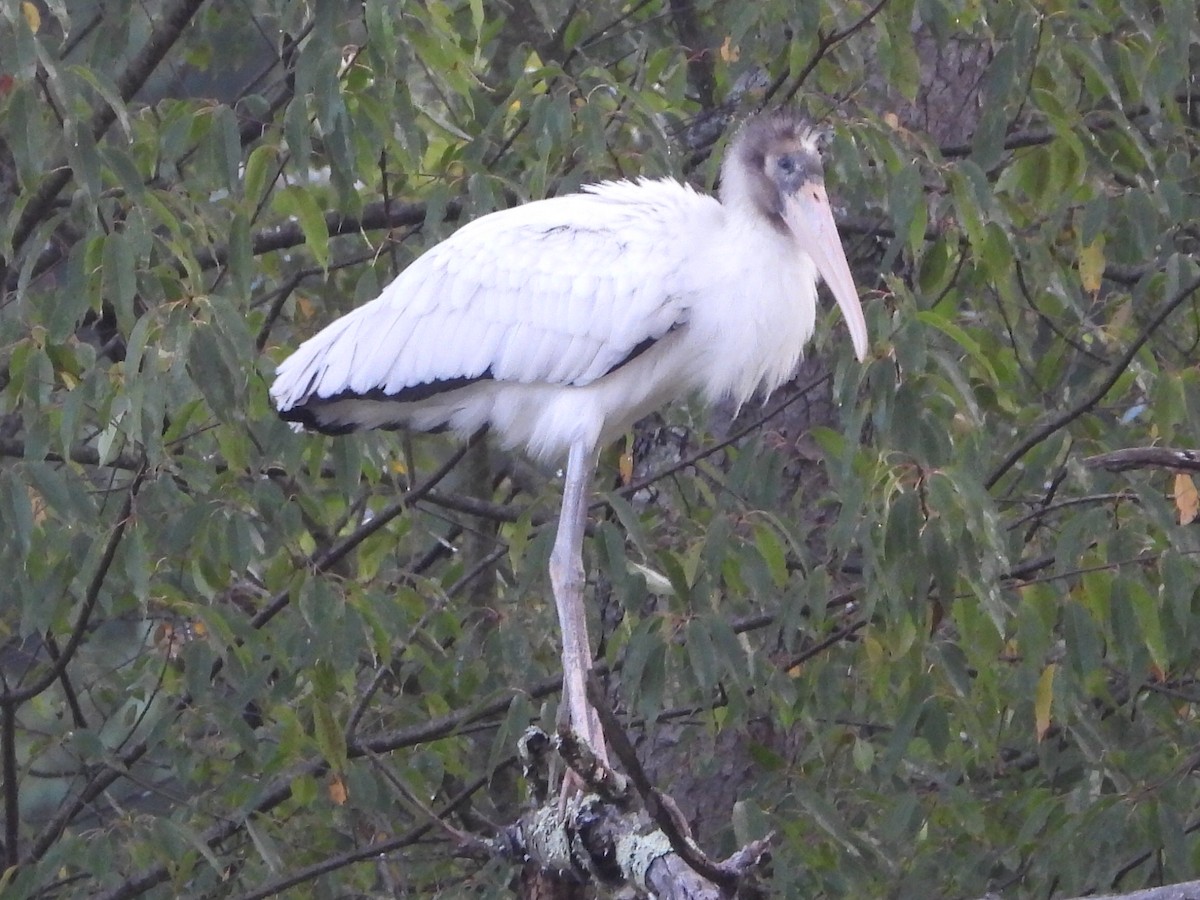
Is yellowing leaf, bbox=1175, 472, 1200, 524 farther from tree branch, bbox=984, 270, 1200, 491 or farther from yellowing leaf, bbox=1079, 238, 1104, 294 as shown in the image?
yellowing leaf, bbox=1079, 238, 1104, 294

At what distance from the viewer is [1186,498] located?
4.42 metres

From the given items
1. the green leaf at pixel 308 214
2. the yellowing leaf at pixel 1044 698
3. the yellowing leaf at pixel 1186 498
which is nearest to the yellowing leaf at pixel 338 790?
the green leaf at pixel 308 214

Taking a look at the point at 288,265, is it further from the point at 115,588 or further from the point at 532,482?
the point at 115,588

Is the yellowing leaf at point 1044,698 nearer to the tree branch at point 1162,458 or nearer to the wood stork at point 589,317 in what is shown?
the wood stork at point 589,317

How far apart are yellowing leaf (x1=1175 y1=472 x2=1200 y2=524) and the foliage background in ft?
0.04

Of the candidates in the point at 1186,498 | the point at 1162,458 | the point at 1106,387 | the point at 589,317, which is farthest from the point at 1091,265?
the point at 1162,458

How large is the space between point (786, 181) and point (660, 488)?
117 cm

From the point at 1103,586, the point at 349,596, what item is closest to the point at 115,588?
the point at 349,596

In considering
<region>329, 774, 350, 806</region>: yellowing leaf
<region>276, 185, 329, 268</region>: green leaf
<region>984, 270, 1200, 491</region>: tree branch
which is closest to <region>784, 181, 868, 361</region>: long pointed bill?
<region>984, 270, 1200, 491</region>: tree branch

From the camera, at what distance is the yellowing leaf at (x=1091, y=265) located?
16.0ft

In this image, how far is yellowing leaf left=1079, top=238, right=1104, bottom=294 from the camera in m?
4.87

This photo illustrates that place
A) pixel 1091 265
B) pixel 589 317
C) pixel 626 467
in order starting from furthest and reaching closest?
pixel 626 467
pixel 1091 265
pixel 589 317

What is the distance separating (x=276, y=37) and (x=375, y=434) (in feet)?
5.91

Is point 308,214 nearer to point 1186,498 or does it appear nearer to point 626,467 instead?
point 626,467
